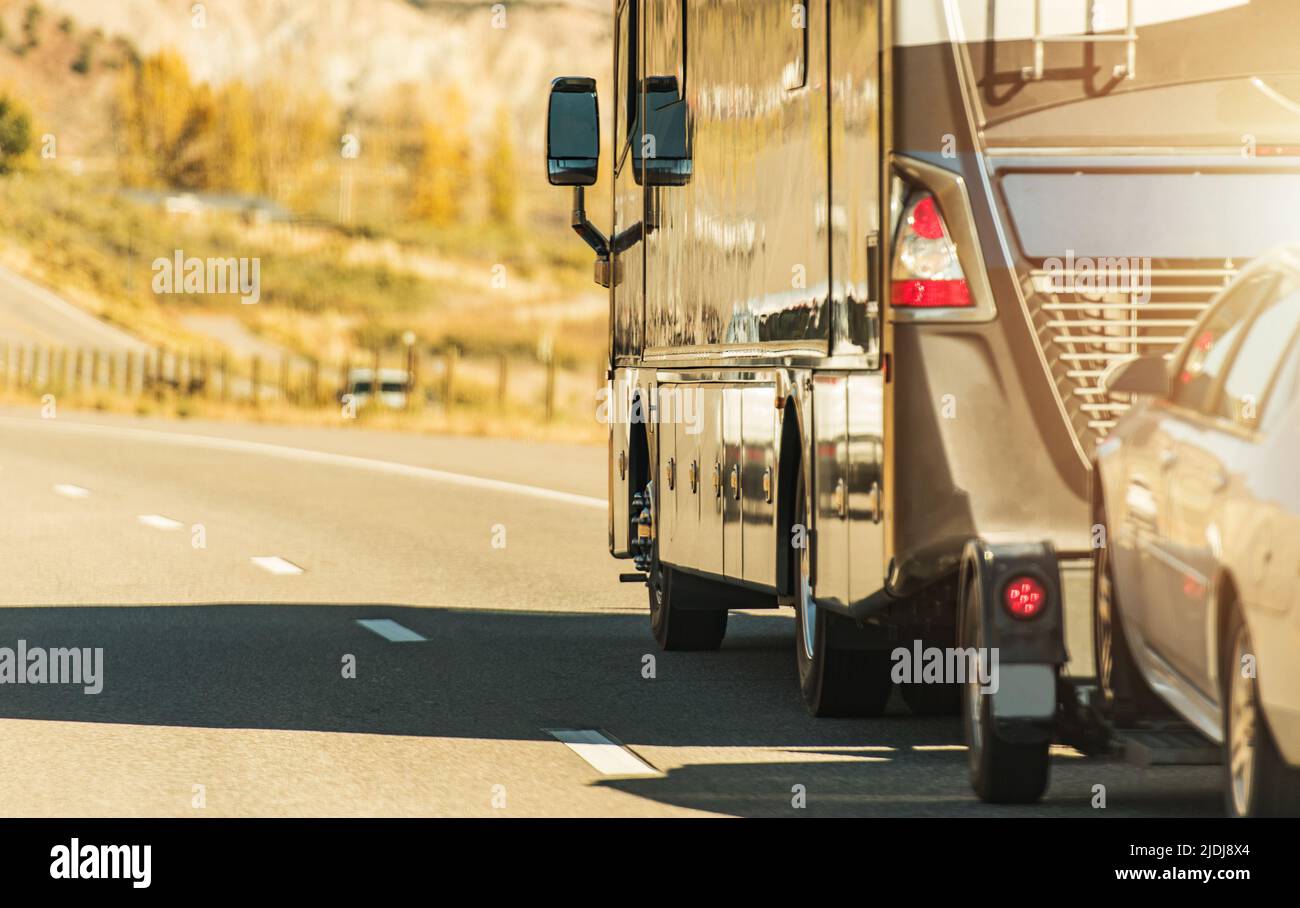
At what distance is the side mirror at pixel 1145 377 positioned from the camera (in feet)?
25.8

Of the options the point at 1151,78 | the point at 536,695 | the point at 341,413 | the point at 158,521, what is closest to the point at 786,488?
the point at 536,695

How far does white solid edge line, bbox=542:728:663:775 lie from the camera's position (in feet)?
30.6

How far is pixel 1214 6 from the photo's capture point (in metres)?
8.60

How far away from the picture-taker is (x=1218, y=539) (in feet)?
22.5

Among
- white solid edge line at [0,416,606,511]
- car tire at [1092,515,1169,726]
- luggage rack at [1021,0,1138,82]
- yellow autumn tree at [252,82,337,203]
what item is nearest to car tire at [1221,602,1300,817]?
car tire at [1092,515,1169,726]

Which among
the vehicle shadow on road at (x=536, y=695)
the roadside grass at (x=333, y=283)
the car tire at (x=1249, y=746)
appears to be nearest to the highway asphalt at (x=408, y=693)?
the vehicle shadow on road at (x=536, y=695)

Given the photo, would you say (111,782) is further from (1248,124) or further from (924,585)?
(1248,124)

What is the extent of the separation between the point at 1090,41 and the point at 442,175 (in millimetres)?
148327

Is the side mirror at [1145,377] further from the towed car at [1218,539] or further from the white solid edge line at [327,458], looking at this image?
the white solid edge line at [327,458]

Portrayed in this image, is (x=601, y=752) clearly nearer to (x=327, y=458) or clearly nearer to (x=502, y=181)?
(x=327, y=458)

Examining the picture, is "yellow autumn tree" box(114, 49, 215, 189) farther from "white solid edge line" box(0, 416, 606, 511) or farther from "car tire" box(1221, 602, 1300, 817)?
"car tire" box(1221, 602, 1300, 817)

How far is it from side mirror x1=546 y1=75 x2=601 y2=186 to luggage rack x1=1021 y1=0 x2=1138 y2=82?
4.42 m
